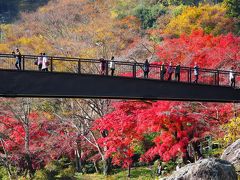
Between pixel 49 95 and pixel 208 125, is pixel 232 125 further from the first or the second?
pixel 49 95

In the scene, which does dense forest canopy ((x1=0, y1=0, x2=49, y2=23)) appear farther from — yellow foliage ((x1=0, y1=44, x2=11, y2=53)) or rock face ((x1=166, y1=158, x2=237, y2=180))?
rock face ((x1=166, y1=158, x2=237, y2=180))

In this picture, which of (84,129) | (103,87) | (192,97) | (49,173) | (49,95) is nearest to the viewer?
(49,95)

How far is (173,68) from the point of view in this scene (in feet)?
70.9

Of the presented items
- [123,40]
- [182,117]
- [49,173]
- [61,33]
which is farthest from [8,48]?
[182,117]

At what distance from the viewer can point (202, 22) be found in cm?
5116

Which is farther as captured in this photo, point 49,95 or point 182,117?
point 182,117

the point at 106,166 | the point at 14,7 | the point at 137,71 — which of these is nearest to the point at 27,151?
the point at 106,166

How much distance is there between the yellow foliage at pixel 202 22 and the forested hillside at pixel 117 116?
12cm

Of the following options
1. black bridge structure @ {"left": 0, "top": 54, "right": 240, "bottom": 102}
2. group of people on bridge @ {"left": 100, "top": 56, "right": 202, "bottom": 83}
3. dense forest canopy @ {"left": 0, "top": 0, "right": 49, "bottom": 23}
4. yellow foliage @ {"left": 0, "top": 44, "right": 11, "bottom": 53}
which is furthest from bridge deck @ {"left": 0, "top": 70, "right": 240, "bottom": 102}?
dense forest canopy @ {"left": 0, "top": 0, "right": 49, "bottom": 23}

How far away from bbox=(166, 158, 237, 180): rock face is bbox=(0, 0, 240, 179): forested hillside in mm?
4631

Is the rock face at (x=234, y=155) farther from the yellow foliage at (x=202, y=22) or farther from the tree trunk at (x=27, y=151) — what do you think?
the yellow foliage at (x=202, y=22)

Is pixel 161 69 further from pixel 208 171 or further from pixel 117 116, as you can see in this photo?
pixel 117 116

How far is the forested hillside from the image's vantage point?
24406 millimetres

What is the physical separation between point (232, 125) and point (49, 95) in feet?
29.8
